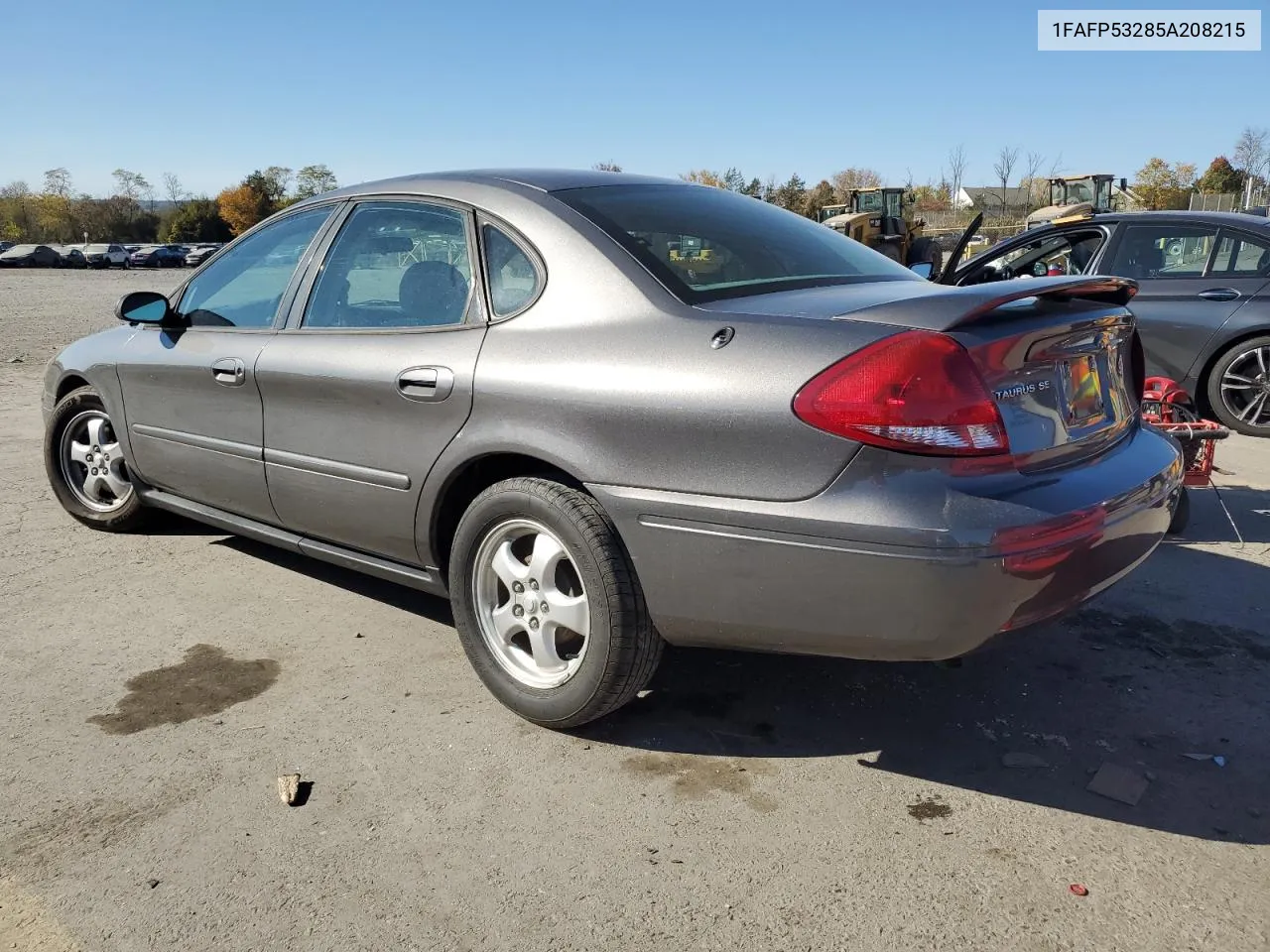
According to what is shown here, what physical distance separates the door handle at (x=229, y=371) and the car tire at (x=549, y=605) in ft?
4.32

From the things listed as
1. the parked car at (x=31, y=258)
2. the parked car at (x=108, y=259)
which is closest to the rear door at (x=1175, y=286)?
the parked car at (x=108, y=259)

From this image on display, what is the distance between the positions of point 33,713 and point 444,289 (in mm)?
1866

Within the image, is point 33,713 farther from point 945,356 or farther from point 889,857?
point 945,356

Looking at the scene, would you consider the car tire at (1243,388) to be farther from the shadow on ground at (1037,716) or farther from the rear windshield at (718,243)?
the rear windshield at (718,243)

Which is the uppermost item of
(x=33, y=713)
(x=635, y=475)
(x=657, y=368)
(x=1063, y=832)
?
(x=657, y=368)

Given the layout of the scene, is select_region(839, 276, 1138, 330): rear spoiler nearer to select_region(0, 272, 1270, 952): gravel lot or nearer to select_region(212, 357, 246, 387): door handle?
select_region(0, 272, 1270, 952): gravel lot

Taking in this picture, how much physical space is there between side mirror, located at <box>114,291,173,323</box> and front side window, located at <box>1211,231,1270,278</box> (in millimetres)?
6783

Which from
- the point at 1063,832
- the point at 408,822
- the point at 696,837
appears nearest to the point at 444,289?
the point at 408,822

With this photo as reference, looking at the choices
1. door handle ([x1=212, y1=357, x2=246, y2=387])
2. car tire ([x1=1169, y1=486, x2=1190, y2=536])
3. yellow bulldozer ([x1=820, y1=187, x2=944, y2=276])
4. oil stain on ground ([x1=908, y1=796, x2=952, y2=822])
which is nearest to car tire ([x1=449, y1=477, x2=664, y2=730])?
oil stain on ground ([x1=908, y1=796, x2=952, y2=822])

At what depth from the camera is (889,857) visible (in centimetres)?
243

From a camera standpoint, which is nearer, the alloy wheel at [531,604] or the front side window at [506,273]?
the alloy wheel at [531,604]

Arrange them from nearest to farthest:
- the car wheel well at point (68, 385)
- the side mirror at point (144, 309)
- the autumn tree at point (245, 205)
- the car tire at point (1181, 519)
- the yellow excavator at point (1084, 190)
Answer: the side mirror at point (144, 309) < the car tire at point (1181, 519) < the car wheel well at point (68, 385) < the yellow excavator at point (1084, 190) < the autumn tree at point (245, 205)

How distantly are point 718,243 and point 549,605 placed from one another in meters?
1.25

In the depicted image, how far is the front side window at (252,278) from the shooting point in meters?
3.92
